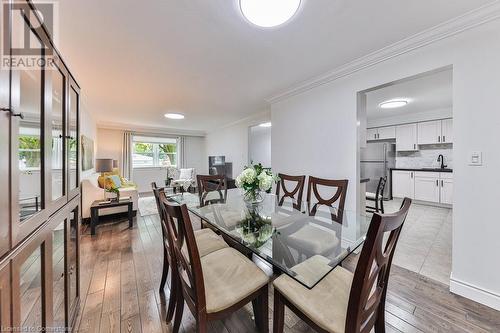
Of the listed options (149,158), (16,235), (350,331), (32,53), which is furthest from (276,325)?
(149,158)

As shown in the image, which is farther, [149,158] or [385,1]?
[149,158]

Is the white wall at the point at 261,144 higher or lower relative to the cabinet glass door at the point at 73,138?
higher

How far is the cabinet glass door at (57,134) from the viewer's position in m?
0.97

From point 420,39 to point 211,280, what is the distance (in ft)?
8.84

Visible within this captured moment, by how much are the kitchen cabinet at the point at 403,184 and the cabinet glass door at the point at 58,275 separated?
6.51 m

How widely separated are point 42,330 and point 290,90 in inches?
135

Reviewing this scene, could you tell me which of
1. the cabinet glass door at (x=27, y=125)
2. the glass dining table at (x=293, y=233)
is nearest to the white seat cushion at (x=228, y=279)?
the glass dining table at (x=293, y=233)

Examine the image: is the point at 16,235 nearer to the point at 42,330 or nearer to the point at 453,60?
the point at 42,330

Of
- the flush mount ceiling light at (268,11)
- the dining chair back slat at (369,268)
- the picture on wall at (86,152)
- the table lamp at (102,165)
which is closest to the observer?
the dining chair back slat at (369,268)

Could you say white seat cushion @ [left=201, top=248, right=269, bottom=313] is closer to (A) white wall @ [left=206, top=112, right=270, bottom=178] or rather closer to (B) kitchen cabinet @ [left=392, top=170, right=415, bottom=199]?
(A) white wall @ [left=206, top=112, right=270, bottom=178]

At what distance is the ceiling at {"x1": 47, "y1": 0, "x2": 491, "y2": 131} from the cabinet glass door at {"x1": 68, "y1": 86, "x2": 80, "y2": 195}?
2.45ft

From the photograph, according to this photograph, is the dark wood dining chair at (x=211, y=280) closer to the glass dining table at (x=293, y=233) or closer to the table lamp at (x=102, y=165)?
the glass dining table at (x=293, y=233)

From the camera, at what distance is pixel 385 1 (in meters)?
1.43

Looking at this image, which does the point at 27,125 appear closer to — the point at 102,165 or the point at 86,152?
the point at 102,165
